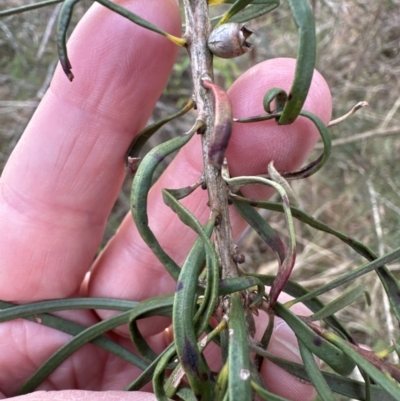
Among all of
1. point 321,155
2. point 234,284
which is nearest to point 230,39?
point 321,155

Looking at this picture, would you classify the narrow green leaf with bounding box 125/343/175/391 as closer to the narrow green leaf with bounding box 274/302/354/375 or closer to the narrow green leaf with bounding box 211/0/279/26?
the narrow green leaf with bounding box 274/302/354/375

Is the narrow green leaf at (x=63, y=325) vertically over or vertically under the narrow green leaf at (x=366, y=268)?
under

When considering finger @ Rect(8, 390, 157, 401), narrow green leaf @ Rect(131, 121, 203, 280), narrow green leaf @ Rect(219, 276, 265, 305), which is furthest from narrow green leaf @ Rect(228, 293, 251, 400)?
finger @ Rect(8, 390, 157, 401)

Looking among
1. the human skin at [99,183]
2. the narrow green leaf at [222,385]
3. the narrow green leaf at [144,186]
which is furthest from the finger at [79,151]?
the narrow green leaf at [222,385]

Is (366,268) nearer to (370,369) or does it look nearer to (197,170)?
(370,369)

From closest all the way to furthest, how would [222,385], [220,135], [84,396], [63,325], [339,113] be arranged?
[220,135], [222,385], [84,396], [63,325], [339,113]

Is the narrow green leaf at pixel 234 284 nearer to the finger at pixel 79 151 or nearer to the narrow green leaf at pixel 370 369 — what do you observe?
the narrow green leaf at pixel 370 369
